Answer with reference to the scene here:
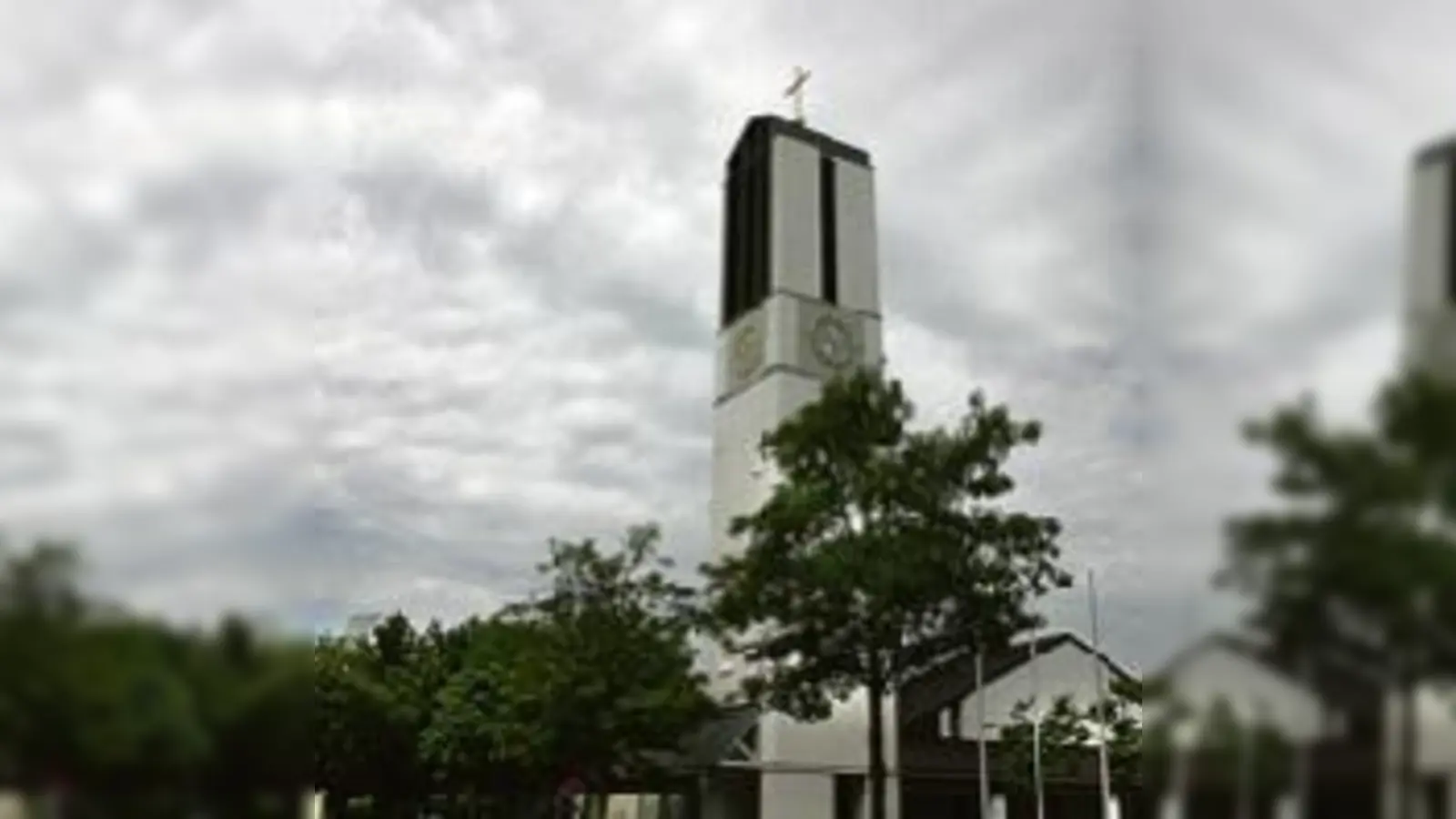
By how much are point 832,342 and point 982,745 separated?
360 inches

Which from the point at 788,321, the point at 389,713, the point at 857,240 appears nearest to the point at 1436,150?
the point at 389,713

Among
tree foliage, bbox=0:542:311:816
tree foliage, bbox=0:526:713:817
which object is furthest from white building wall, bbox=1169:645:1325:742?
tree foliage, bbox=0:526:713:817

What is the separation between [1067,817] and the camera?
36906 mm

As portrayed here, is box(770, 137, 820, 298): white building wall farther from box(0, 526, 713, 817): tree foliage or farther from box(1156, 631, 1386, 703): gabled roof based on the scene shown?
box(1156, 631, 1386, 703): gabled roof

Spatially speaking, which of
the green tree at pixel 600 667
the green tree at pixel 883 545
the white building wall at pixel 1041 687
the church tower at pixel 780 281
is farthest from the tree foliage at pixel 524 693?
the white building wall at pixel 1041 687

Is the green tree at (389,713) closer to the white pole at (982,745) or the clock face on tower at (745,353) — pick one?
the clock face on tower at (745,353)

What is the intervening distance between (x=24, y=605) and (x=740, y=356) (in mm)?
37413

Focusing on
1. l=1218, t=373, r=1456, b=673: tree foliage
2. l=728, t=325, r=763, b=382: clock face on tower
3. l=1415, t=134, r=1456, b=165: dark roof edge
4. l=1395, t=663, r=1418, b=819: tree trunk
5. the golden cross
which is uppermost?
l=728, t=325, r=763, b=382: clock face on tower

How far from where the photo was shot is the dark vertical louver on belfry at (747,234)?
3878 cm

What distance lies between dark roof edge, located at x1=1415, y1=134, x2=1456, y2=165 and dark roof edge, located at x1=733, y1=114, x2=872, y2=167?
23493 mm

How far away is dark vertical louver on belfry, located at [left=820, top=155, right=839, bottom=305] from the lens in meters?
35.6

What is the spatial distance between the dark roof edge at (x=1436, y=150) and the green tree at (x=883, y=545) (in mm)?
17968

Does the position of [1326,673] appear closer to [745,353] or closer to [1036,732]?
[1036,732]

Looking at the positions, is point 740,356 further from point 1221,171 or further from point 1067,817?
point 1221,171
